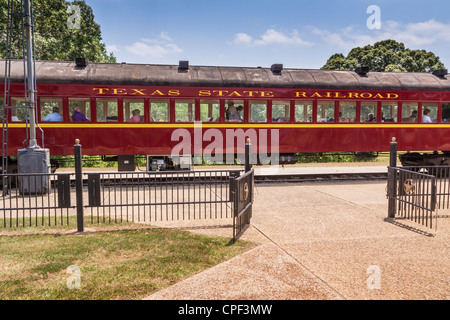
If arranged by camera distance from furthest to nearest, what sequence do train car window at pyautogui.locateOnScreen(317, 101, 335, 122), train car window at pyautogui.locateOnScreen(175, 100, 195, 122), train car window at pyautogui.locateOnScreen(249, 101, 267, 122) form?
train car window at pyautogui.locateOnScreen(317, 101, 335, 122) → train car window at pyautogui.locateOnScreen(249, 101, 267, 122) → train car window at pyautogui.locateOnScreen(175, 100, 195, 122)

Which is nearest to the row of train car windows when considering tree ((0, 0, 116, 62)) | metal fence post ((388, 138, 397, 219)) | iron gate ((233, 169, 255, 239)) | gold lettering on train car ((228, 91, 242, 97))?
gold lettering on train car ((228, 91, 242, 97))

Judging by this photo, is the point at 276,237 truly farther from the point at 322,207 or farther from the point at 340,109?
the point at 340,109

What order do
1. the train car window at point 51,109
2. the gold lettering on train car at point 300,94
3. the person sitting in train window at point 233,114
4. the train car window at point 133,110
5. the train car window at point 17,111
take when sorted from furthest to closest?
the gold lettering on train car at point 300,94 → the person sitting in train window at point 233,114 → the train car window at point 133,110 → the train car window at point 51,109 → the train car window at point 17,111

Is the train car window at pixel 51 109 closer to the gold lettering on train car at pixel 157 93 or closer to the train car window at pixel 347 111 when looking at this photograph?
the gold lettering on train car at pixel 157 93

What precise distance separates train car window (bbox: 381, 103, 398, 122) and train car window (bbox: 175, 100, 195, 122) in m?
7.29

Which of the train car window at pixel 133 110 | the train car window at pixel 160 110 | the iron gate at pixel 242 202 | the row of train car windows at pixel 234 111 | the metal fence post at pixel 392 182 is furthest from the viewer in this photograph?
the train car window at pixel 160 110

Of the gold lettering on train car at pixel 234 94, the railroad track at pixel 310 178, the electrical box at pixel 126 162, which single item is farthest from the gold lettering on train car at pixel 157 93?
the railroad track at pixel 310 178

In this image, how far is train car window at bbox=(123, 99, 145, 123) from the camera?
12.6 metres

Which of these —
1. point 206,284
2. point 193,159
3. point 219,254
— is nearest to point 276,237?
point 219,254

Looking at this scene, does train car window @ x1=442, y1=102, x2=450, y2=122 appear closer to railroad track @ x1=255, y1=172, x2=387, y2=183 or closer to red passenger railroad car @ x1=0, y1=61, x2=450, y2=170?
red passenger railroad car @ x1=0, y1=61, x2=450, y2=170

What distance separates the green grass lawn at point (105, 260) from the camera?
4602 mm

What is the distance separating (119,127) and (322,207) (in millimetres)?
7198

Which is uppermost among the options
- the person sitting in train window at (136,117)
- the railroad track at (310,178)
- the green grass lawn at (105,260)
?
the person sitting in train window at (136,117)
